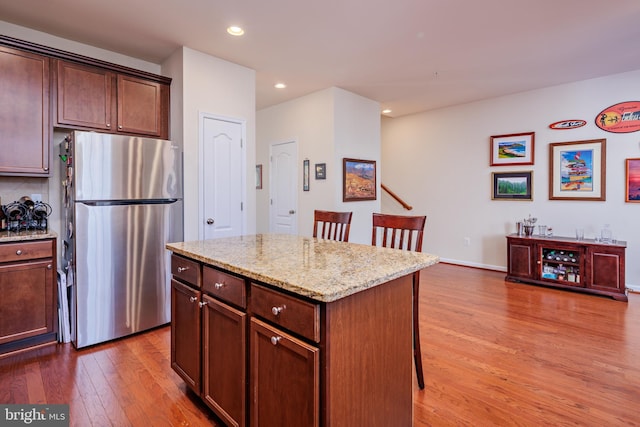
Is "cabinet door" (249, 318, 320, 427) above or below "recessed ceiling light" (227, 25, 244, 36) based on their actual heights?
below

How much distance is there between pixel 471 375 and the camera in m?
2.14

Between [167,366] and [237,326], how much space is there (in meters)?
1.23

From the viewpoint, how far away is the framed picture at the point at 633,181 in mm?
3889

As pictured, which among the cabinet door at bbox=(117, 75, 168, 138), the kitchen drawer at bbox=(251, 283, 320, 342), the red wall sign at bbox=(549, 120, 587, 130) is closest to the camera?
the kitchen drawer at bbox=(251, 283, 320, 342)

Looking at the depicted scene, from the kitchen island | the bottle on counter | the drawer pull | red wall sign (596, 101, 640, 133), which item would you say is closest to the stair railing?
red wall sign (596, 101, 640, 133)

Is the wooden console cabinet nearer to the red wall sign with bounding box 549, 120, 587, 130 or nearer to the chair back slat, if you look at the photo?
the red wall sign with bounding box 549, 120, 587, 130

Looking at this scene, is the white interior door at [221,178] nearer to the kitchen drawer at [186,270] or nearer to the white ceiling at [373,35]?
the white ceiling at [373,35]

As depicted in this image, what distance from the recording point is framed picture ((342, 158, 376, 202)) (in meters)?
4.57

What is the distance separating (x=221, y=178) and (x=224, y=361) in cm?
226

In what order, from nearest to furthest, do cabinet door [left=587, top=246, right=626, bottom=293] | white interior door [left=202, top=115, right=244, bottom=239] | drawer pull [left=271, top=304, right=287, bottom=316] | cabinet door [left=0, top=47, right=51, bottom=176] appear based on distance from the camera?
drawer pull [left=271, top=304, right=287, bottom=316]
cabinet door [left=0, top=47, right=51, bottom=176]
white interior door [left=202, top=115, right=244, bottom=239]
cabinet door [left=587, top=246, right=626, bottom=293]

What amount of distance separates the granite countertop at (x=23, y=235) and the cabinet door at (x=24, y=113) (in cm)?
47

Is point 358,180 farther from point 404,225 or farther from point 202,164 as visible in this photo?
point 404,225

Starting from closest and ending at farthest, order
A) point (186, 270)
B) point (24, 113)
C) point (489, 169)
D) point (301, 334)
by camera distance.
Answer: point (301, 334) → point (186, 270) → point (24, 113) → point (489, 169)

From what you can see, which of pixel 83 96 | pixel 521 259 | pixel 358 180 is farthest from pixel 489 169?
pixel 83 96
